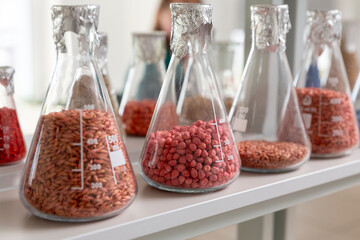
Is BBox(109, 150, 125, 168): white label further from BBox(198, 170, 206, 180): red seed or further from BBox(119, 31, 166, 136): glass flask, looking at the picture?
BBox(119, 31, 166, 136): glass flask

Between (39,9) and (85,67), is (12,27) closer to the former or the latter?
(39,9)

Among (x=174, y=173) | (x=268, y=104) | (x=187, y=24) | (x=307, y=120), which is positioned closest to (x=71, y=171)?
(x=174, y=173)

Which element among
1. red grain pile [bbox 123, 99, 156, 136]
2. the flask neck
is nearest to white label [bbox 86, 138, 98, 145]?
the flask neck

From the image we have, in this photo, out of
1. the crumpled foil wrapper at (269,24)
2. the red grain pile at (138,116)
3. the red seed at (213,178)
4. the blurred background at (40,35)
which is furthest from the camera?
the blurred background at (40,35)

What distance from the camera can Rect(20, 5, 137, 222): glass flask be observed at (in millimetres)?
523

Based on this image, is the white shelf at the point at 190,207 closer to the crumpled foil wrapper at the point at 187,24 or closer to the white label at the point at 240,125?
the white label at the point at 240,125

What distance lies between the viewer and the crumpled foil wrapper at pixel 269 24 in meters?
0.73

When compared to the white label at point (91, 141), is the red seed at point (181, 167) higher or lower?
lower

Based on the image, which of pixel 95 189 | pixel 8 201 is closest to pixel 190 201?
pixel 95 189

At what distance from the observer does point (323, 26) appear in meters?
0.88

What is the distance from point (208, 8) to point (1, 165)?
437mm

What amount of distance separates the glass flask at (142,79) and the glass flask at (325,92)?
0.33 metres

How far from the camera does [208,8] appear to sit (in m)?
0.63

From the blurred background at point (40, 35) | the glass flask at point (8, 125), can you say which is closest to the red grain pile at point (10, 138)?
the glass flask at point (8, 125)
